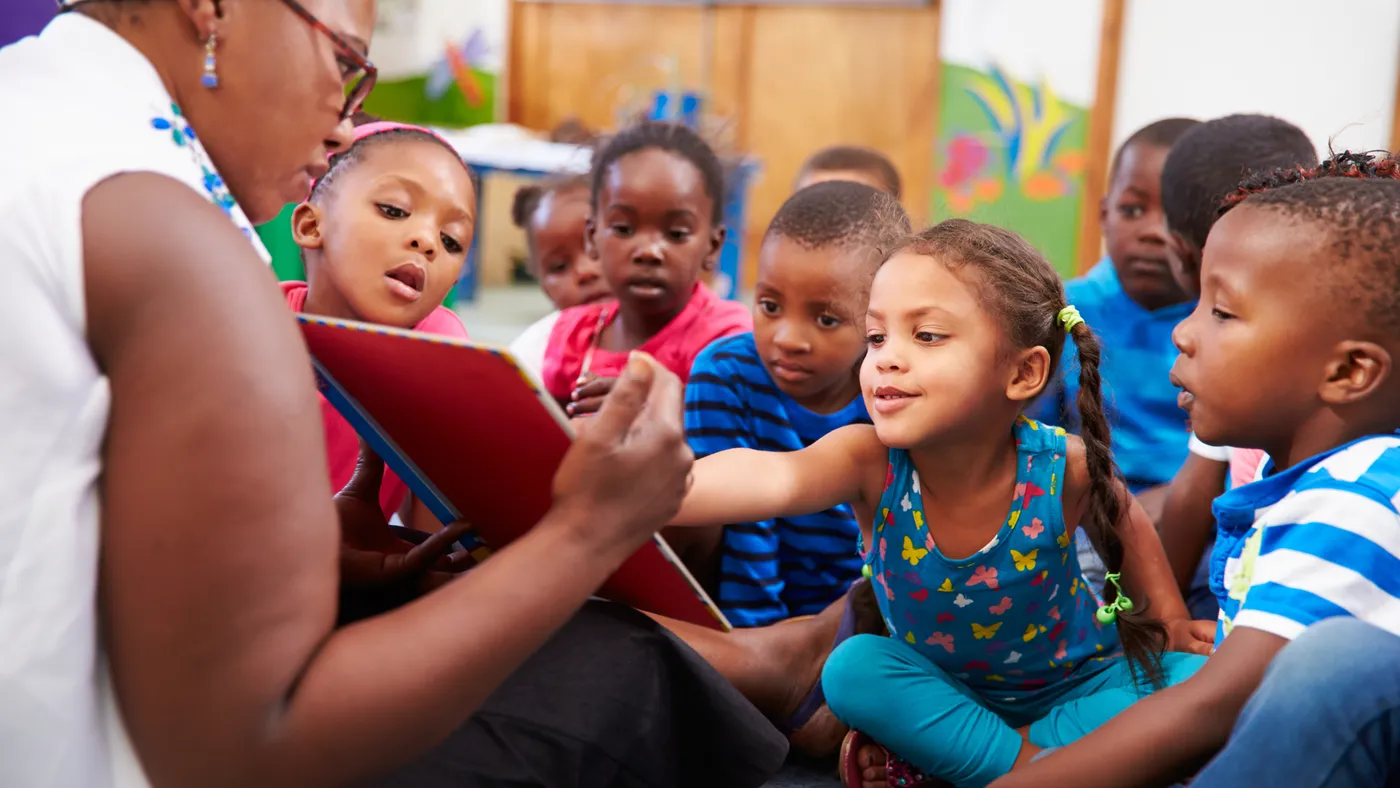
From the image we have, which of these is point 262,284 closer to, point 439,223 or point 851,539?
point 439,223

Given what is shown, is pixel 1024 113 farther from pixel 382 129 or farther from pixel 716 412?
pixel 382 129

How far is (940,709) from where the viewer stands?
137cm

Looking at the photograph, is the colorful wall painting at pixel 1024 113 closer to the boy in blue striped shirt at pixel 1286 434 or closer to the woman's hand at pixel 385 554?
the boy in blue striped shirt at pixel 1286 434

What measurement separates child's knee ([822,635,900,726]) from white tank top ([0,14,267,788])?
0.86 m

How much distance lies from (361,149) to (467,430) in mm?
917

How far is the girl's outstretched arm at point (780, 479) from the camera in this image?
1.23 m

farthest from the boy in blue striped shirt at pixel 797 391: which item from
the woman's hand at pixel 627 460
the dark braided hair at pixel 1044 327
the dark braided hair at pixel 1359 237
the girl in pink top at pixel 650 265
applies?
the woman's hand at pixel 627 460

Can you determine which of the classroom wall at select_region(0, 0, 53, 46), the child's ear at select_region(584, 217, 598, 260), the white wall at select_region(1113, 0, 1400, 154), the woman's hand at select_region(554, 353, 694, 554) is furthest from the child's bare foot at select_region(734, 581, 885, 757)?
the white wall at select_region(1113, 0, 1400, 154)

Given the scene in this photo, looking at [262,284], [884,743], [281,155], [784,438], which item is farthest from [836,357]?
[262,284]

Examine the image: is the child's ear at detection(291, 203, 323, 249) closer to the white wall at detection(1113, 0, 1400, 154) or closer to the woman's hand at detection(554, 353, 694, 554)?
the woman's hand at detection(554, 353, 694, 554)

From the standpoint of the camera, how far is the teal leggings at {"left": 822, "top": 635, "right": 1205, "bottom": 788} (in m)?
1.36

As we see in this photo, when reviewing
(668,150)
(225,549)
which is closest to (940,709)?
(225,549)

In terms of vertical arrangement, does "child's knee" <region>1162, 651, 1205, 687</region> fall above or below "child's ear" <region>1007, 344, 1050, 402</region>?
below

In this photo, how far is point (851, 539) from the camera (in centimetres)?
182
